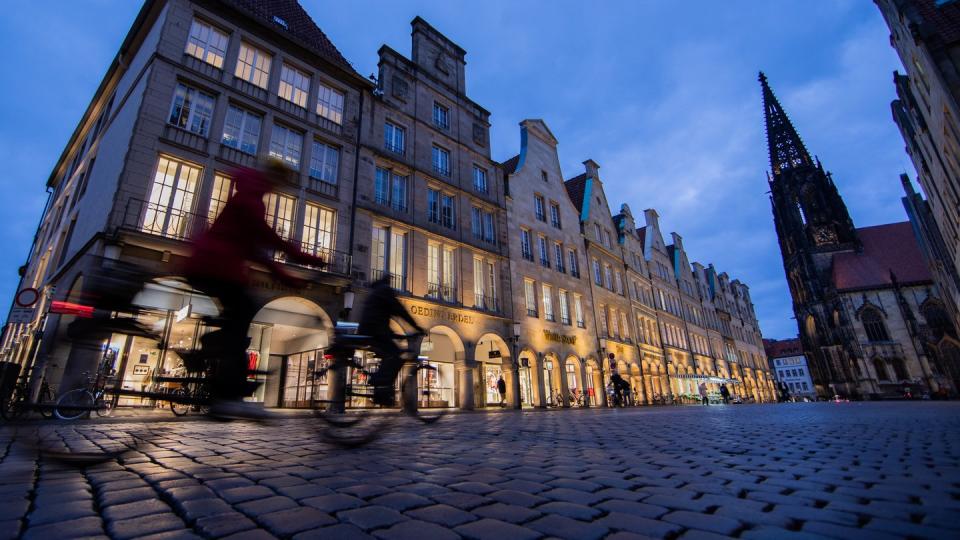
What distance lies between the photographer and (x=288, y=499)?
2.21m

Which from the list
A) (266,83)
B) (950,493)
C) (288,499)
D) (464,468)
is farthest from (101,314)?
(266,83)

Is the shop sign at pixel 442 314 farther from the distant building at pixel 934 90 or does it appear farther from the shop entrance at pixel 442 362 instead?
the distant building at pixel 934 90

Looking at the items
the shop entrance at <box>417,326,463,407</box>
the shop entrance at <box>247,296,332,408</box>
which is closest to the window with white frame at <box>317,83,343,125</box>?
the shop entrance at <box>247,296,332,408</box>

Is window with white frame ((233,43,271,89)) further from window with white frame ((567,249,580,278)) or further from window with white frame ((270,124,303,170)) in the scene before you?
window with white frame ((567,249,580,278))

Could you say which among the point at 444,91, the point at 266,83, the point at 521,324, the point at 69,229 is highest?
the point at 444,91

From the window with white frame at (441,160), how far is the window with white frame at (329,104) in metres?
4.51

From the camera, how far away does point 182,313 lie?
158 inches

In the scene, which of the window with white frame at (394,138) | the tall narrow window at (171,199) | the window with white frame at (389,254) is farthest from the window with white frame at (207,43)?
the window with white frame at (389,254)

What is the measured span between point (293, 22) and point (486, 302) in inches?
556

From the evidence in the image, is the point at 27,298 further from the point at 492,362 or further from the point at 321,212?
the point at 492,362

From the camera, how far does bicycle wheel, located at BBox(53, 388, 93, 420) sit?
7234 millimetres

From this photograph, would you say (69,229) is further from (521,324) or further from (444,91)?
(521,324)

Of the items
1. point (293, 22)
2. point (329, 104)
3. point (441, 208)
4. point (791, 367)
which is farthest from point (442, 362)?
point (791, 367)

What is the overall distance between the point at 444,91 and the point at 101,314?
20.2 m
